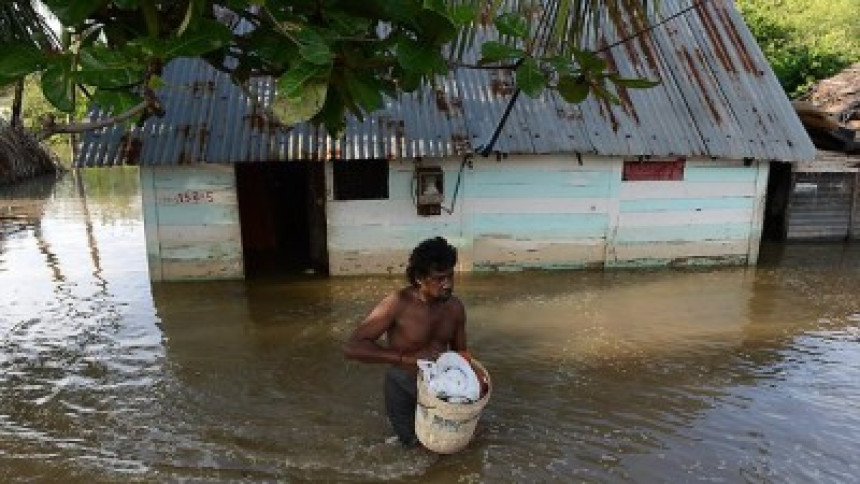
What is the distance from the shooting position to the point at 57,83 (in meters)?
1.87

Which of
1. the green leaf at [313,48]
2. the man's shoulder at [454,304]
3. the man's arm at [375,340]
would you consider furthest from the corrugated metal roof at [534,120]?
the green leaf at [313,48]

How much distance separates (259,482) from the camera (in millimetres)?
4527

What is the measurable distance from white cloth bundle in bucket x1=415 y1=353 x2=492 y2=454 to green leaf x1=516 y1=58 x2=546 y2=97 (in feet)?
7.19

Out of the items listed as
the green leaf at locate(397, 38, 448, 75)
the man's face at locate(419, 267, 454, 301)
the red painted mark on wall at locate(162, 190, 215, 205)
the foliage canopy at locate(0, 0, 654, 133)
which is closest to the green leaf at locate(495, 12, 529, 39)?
the foliage canopy at locate(0, 0, 654, 133)

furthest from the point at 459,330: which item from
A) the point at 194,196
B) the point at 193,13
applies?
the point at 194,196

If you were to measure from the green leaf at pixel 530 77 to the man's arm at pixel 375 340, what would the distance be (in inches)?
80.2

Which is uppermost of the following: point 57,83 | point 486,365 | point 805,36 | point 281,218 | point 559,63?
point 805,36

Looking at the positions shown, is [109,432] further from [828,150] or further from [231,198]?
[828,150]

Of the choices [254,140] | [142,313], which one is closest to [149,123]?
[254,140]

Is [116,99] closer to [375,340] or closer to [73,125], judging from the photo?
[73,125]

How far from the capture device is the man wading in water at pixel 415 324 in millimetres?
3887

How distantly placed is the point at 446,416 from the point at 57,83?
290 centimetres

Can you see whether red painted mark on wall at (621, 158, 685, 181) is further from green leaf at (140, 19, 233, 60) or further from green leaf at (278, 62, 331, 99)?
green leaf at (140, 19, 233, 60)

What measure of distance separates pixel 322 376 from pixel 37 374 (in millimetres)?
2697
